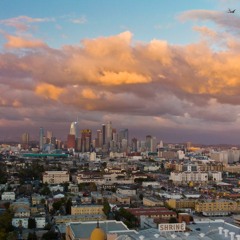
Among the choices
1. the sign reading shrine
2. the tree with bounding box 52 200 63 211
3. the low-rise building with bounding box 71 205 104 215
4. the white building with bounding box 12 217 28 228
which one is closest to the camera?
the sign reading shrine

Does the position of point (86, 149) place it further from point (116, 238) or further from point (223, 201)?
point (116, 238)

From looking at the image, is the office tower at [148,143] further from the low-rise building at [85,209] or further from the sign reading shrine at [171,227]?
the sign reading shrine at [171,227]

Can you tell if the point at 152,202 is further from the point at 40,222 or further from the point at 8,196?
the point at 8,196

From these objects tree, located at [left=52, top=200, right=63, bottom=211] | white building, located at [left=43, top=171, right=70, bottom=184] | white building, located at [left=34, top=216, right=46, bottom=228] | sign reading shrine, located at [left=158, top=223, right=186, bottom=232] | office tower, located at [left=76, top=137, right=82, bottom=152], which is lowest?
white building, located at [left=34, top=216, right=46, bottom=228]

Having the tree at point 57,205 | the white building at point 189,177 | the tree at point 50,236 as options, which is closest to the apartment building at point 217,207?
the tree at point 57,205

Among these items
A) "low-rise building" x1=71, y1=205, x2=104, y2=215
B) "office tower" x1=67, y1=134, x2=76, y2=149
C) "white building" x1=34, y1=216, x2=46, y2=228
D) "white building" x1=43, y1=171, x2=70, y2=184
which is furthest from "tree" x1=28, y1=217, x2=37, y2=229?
"office tower" x1=67, y1=134, x2=76, y2=149

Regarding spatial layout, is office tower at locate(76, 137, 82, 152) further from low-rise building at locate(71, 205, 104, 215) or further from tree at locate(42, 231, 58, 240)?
tree at locate(42, 231, 58, 240)

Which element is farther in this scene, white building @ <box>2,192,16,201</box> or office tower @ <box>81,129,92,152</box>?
office tower @ <box>81,129,92,152</box>

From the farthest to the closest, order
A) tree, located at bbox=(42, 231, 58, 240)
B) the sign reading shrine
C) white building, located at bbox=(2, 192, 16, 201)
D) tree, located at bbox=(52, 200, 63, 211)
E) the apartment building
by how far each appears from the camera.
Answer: white building, located at bbox=(2, 192, 16, 201), tree, located at bbox=(52, 200, 63, 211), the apartment building, tree, located at bbox=(42, 231, 58, 240), the sign reading shrine

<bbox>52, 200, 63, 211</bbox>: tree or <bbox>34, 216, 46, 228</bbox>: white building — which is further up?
<bbox>52, 200, 63, 211</bbox>: tree
